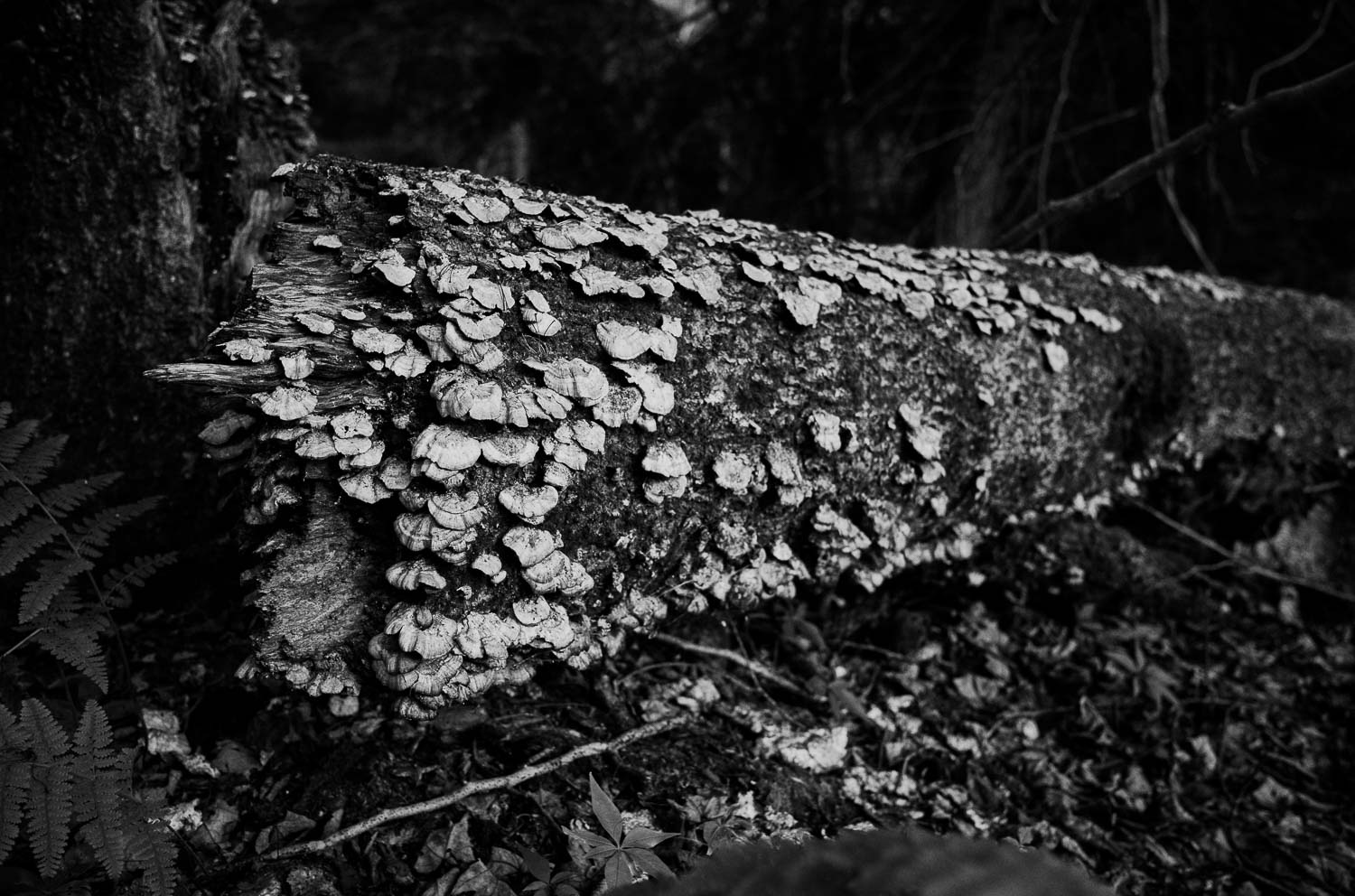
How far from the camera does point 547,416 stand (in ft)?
5.21

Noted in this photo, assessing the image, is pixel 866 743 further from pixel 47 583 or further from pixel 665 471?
pixel 47 583

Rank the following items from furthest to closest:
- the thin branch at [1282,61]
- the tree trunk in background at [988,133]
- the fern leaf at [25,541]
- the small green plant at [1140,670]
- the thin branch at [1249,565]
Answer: the tree trunk in background at [988,133], the thin branch at [1282,61], the thin branch at [1249,565], the small green plant at [1140,670], the fern leaf at [25,541]

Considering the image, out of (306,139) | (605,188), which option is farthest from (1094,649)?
(605,188)

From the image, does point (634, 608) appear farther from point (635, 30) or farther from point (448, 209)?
point (635, 30)

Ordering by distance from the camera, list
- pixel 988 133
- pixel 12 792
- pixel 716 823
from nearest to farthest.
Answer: pixel 12 792 < pixel 716 823 < pixel 988 133

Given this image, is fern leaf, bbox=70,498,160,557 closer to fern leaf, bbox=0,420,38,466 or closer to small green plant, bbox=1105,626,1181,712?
fern leaf, bbox=0,420,38,466

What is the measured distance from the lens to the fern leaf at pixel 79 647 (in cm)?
164

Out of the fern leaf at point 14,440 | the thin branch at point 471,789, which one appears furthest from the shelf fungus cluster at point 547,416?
the fern leaf at point 14,440

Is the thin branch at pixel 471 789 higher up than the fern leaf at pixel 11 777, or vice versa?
the fern leaf at pixel 11 777

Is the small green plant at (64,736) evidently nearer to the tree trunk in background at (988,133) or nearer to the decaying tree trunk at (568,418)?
the decaying tree trunk at (568,418)

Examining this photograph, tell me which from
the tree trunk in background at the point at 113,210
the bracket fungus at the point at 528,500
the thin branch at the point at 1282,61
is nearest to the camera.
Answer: the bracket fungus at the point at 528,500

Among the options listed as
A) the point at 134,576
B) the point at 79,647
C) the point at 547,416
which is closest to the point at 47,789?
the point at 79,647

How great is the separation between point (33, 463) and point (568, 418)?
1.28 m

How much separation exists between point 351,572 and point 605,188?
5.52m
